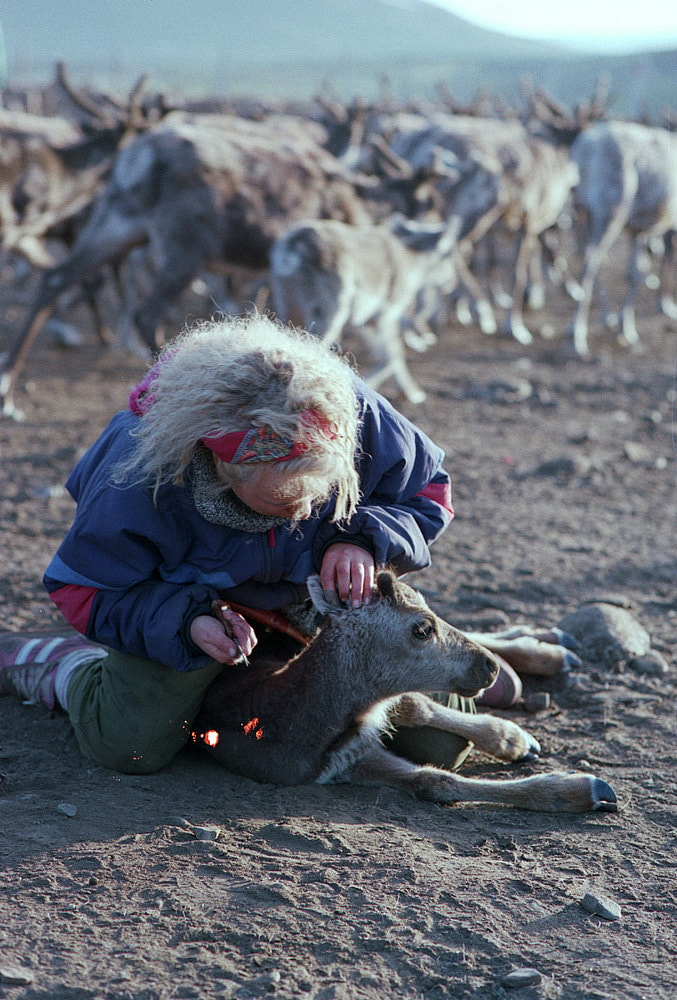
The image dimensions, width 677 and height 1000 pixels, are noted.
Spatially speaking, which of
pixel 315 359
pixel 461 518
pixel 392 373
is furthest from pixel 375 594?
pixel 392 373

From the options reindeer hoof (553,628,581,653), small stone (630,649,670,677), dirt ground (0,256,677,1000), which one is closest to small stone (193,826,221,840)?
dirt ground (0,256,677,1000)

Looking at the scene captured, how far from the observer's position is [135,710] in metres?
3.38

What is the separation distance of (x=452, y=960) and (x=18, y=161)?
332 inches

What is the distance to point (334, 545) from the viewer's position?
342 cm

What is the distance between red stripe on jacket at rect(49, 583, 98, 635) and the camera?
331 cm

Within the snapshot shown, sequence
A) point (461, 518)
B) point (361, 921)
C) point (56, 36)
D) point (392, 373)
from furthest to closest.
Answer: point (56, 36), point (392, 373), point (461, 518), point (361, 921)

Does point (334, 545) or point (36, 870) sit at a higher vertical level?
point (334, 545)

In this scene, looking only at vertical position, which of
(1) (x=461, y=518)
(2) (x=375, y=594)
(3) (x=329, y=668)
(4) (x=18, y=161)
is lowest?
(1) (x=461, y=518)

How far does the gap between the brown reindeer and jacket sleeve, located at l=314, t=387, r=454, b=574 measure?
11 centimetres

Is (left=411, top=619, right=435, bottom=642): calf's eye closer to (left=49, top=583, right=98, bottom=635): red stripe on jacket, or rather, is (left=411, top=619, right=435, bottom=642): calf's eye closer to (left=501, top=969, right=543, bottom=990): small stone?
(left=49, top=583, right=98, bottom=635): red stripe on jacket

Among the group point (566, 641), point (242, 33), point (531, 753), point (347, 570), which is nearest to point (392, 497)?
point (347, 570)

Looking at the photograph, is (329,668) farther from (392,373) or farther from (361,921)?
(392,373)

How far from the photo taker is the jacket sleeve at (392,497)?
11.2ft

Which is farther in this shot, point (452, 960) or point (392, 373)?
point (392, 373)
